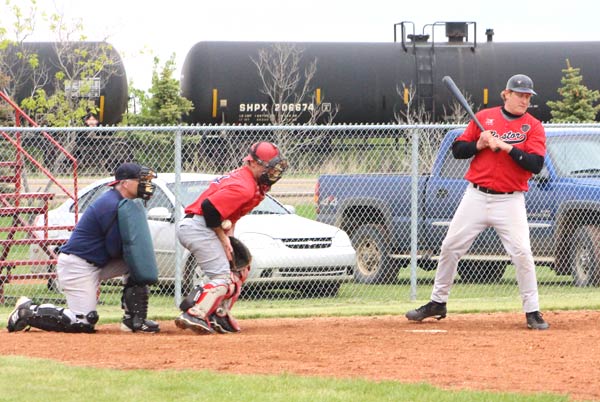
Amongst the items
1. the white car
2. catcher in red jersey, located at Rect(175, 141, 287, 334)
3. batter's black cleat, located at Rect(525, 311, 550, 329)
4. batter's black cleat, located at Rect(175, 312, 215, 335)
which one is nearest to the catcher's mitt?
catcher in red jersey, located at Rect(175, 141, 287, 334)

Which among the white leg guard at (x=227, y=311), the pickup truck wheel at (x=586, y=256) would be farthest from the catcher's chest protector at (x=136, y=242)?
the pickup truck wheel at (x=586, y=256)

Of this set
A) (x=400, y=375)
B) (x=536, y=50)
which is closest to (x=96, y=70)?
(x=536, y=50)

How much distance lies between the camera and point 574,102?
2864cm

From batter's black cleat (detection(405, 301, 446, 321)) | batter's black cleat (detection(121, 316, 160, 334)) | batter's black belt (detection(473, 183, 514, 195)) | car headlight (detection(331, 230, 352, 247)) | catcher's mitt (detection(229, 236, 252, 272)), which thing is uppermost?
batter's black belt (detection(473, 183, 514, 195))

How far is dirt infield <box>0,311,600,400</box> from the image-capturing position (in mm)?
8289

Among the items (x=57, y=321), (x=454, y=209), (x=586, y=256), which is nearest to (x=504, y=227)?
(x=57, y=321)

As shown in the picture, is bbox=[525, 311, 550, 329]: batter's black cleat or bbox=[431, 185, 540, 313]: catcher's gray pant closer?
bbox=[431, 185, 540, 313]: catcher's gray pant

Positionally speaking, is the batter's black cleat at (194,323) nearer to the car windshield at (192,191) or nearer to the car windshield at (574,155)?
the car windshield at (192,191)

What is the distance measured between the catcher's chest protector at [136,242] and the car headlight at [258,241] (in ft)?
12.1

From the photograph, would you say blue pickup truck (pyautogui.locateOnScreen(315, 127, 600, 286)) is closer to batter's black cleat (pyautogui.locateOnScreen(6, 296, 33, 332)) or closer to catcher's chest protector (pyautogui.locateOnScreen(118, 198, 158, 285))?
catcher's chest protector (pyautogui.locateOnScreen(118, 198, 158, 285))

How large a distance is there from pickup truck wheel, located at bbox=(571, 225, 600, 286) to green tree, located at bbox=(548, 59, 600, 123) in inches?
506

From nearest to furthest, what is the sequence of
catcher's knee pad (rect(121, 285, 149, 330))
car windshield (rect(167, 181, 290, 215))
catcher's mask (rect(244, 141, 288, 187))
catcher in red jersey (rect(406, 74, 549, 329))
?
catcher's mask (rect(244, 141, 288, 187)), catcher in red jersey (rect(406, 74, 549, 329)), catcher's knee pad (rect(121, 285, 149, 330)), car windshield (rect(167, 181, 290, 215))

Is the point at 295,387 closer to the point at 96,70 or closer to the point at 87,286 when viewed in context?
the point at 87,286

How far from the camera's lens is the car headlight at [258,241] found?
14.5m
